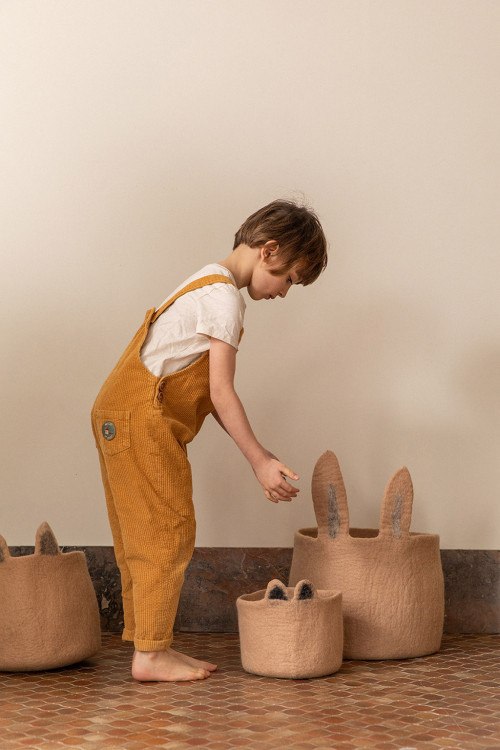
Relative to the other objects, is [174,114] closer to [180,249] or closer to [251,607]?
[180,249]

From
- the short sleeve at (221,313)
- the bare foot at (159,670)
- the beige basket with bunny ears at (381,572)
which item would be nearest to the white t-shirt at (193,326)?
the short sleeve at (221,313)

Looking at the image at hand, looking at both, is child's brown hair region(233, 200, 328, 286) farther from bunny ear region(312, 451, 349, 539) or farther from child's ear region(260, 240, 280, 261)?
bunny ear region(312, 451, 349, 539)

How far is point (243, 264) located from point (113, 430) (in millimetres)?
341

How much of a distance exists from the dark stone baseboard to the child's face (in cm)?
53

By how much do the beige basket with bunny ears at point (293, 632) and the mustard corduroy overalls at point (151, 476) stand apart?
14cm

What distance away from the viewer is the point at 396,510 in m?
1.43

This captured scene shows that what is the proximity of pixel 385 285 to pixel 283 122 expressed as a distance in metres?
0.38

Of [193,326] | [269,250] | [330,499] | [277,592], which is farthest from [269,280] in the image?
[277,592]

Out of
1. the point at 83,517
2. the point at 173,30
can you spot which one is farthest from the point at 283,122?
the point at 83,517

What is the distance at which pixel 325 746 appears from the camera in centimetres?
99

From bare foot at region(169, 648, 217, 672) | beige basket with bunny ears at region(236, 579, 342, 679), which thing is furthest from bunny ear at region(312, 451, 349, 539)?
bare foot at region(169, 648, 217, 672)

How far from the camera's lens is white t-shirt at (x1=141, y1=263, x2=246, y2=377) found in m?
1.30

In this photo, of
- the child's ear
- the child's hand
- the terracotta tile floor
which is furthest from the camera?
the child's ear

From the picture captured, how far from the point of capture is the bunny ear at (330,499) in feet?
4.70
